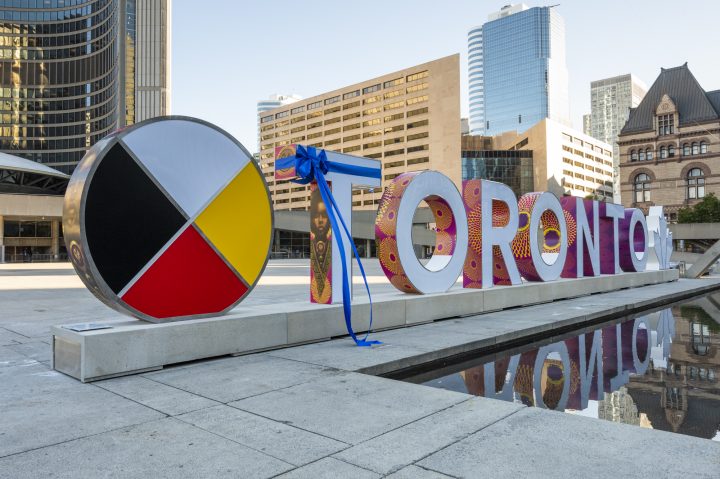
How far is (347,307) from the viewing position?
8102mm

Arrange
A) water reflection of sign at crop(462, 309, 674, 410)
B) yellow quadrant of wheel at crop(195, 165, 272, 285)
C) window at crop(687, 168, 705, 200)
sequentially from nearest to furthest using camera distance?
1. water reflection of sign at crop(462, 309, 674, 410)
2. yellow quadrant of wheel at crop(195, 165, 272, 285)
3. window at crop(687, 168, 705, 200)

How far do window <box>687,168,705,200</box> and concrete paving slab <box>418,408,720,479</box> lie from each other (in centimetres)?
9914

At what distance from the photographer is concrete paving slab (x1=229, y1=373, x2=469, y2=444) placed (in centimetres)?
429

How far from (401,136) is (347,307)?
113937mm

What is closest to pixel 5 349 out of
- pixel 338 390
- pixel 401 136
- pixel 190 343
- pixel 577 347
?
pixel 190 343

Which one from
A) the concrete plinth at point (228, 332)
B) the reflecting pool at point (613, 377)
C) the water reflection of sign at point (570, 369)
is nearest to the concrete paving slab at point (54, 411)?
the concrete plinth at point (228, 332)

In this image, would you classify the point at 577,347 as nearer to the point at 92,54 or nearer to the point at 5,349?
the point at 5,349

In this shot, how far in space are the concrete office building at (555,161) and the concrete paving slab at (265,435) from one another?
111 meters

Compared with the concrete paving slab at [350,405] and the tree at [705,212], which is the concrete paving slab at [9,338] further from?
the tree at [705,212]

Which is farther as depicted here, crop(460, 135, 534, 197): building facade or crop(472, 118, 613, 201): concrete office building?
crop(472, 118, 613, 201): concrete office building

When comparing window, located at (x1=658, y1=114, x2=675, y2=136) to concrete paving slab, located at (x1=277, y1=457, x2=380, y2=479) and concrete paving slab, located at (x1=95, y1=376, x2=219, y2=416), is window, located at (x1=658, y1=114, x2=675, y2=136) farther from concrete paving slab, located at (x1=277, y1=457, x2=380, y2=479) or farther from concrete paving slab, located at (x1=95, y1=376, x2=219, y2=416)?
concrete paving slab, located at (x1=277, y1=457, x2=380, y2=479)

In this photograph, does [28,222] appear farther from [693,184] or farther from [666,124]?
[693,184]

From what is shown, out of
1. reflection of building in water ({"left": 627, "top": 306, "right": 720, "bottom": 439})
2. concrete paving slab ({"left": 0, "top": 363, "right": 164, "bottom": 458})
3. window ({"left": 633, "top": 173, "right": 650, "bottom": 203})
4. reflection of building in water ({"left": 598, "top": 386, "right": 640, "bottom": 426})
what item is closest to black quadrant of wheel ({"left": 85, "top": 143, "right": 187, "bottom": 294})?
concrete paving slab ({"left": 0, "top": 363, "right": 164, "bottom": 458})

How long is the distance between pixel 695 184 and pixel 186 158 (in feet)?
327
